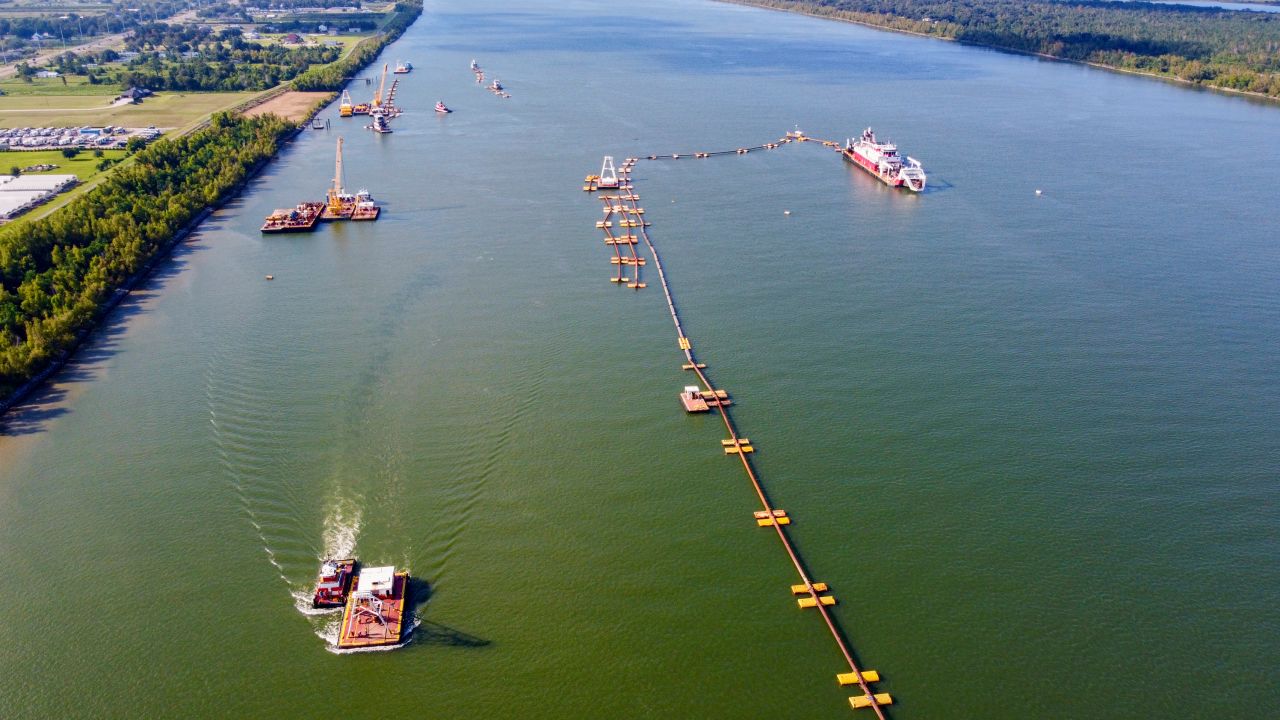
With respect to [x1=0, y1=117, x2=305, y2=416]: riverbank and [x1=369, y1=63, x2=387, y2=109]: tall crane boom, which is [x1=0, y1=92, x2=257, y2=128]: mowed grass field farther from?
[x1=0, y1=117, x2=305, y2=416]: riverbank

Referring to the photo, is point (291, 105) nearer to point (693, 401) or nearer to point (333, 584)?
point (693, 401)

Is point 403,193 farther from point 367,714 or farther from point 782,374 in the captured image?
point 367,714

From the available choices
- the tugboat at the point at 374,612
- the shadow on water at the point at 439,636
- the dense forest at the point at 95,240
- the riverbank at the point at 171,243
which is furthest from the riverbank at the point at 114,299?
the shadow on water at the point at 439,636

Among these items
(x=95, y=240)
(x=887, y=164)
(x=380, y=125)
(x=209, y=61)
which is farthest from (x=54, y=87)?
(x=887, y=164)

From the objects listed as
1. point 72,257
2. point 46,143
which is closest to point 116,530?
point 72,257

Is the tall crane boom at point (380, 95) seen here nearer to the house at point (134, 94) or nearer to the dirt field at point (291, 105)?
the dirt field at point (291, 105)

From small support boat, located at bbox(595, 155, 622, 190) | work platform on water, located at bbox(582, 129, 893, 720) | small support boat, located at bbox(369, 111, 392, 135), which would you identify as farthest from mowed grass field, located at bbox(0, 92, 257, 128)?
work platform on water, located at bbox(582, 129, 893, 720)
